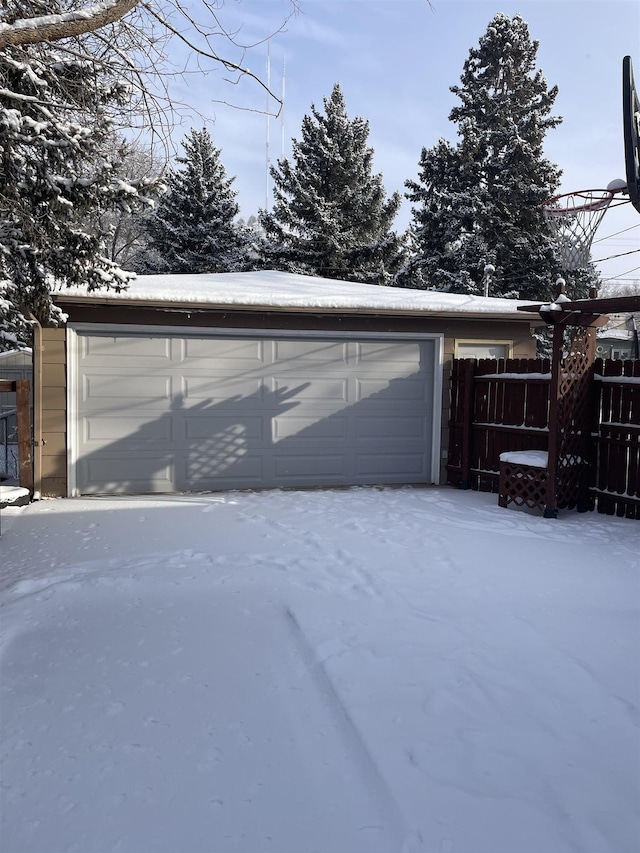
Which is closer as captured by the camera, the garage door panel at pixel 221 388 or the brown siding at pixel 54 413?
the brown siding at pixel 54 413

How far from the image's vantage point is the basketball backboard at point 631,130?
444cm

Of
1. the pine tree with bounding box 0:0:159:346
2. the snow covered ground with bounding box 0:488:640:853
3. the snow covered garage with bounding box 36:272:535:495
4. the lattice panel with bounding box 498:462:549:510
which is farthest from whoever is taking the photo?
the snow covered garage with bounding box 36:272:535:495

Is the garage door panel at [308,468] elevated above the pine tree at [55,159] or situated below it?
below

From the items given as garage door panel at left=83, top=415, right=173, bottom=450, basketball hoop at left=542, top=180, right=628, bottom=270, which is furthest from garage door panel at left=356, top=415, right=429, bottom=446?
basketball hoop at left=542, top=180, right=628, bottom=270

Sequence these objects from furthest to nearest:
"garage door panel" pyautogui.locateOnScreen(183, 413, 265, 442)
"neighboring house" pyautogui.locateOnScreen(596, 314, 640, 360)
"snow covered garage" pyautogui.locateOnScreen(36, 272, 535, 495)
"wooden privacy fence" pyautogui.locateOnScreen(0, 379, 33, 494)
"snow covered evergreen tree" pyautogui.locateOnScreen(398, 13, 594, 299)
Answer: "neighboring house" pyautogui.locateOnScreen(596, 314, 640, 360) → "snow covered evergreen tree" pyautogui.locateOnScreen(398, 13, 594, 299) → "garage door panel" pyautogui.locateOnScreen(183, 413, 265, 442) → "snow covered garage" pyautogui.locateOnScreen(36, 272, 535, 495) → "wooden privacy fence" pyautogui.locateOnScreen(0, 379, 33, 494)

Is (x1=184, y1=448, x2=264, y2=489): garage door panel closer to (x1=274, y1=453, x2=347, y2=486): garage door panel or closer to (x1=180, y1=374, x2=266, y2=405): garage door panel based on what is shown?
(x1=274, y1=453, x2=347, y2=486): garage door panel

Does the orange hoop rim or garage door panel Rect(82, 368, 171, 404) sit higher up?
the orange hoop rim

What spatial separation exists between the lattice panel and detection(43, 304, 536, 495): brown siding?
1627mm

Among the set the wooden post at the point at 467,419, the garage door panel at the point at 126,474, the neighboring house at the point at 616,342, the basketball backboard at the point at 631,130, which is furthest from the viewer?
the neighboring house at the point at 616,342

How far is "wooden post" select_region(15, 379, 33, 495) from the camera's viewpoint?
6578 millimetres

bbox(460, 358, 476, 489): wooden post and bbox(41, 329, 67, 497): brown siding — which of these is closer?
bbox(41, 329, 67, 497): brown siding

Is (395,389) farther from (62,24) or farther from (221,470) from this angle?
(62,24)

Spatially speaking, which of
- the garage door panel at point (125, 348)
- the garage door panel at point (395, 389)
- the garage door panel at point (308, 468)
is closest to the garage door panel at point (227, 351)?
the garage door panel at point (125, 348)

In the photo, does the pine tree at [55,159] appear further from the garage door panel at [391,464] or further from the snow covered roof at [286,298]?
the garage door panel at [391,464]
